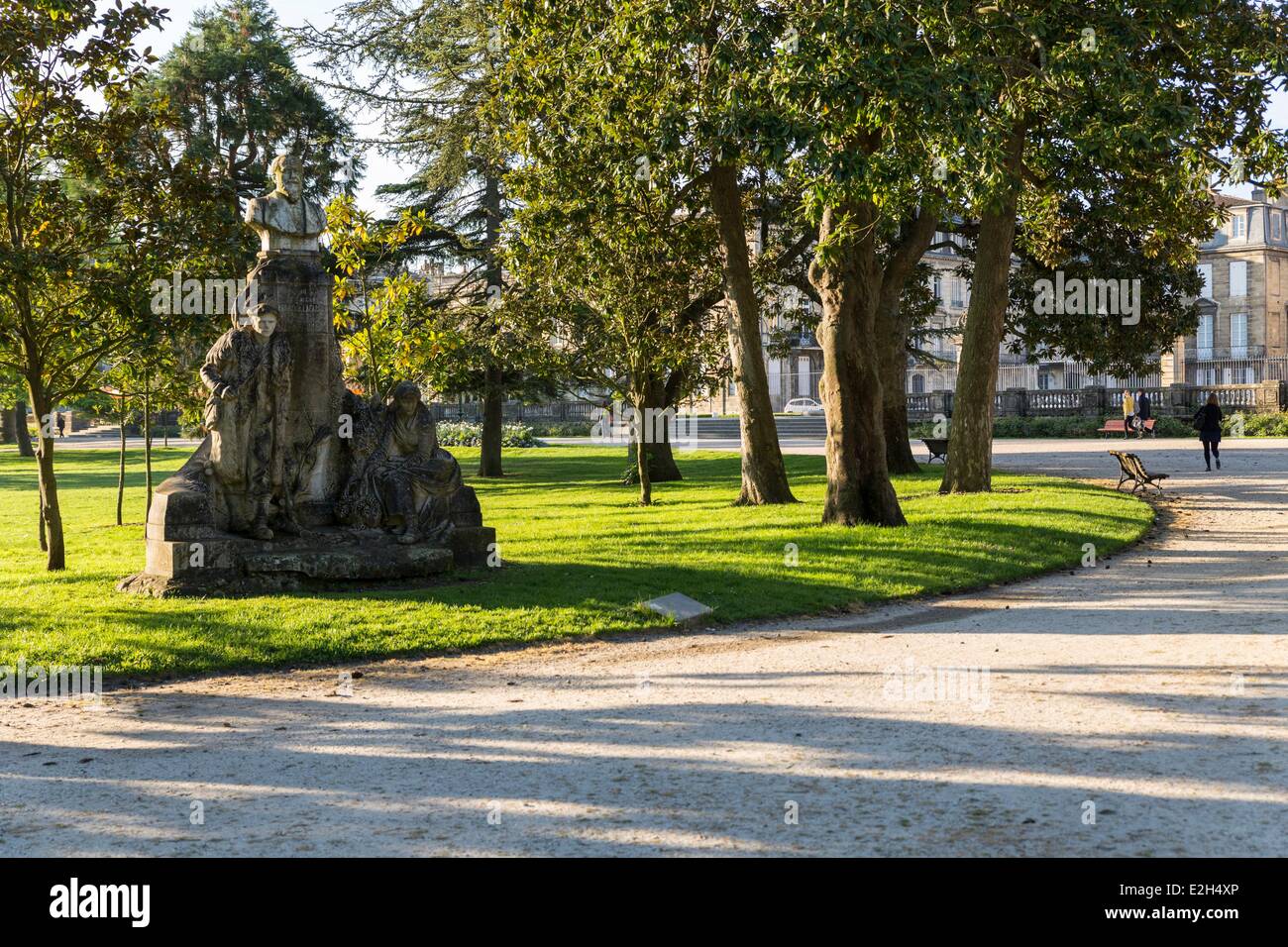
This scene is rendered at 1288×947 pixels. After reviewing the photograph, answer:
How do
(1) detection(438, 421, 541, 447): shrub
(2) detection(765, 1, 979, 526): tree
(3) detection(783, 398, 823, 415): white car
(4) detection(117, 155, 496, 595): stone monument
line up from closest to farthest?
(4) detection(117, 155, 496, 595): stone monument
(2) detection(765, 1, 979, 526): tree
(1) detection(438, 421, 541, 447): shrub
(3) detection(783, 398, 823, 415): white car

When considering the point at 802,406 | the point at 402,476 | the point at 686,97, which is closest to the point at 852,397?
the point at 686,97

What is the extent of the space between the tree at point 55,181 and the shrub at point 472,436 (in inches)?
1223

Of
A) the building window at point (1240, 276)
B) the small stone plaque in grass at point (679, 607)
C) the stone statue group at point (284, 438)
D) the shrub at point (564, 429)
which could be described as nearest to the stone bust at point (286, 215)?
the stone statue group at point (284, 438)

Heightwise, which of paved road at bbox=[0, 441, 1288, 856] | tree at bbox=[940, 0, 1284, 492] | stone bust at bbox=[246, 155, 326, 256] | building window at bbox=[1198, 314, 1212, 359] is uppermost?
building window at bbox=[1198, 314, 1212, 359]

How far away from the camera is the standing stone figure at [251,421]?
12.0 meters

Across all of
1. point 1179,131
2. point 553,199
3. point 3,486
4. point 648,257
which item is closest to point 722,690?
point 1179,131

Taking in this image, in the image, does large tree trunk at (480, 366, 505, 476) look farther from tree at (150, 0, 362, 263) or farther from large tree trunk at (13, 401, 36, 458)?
large tree trunk at (13, 401, 36, 458)

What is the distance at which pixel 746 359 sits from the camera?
69.7 feet

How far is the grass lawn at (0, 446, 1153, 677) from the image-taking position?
9.92 metres

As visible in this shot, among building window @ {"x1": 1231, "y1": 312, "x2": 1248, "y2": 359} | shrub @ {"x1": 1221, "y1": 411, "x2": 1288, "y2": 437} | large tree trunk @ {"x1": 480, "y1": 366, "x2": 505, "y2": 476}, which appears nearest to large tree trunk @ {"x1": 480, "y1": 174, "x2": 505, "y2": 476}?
large tree trunk @ {"x1": 480, "y1": 366, "x2": 505, "y2": 476}

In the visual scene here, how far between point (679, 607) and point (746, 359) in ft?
34.3

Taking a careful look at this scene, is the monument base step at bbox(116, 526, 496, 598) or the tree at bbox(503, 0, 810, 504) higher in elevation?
the tree at bbox(503, 0, 810, 504)

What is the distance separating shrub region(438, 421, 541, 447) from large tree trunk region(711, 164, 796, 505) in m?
26.0
